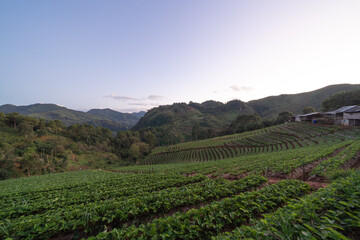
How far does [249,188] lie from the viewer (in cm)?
852

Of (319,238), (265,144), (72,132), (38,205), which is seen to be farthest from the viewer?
(72,132)

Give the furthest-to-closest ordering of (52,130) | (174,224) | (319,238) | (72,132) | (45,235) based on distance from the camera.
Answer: (72,132), (52,130), (45,235), (174,224), (319,238)

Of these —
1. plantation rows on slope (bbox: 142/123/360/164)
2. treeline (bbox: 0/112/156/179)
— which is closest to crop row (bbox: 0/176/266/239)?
plantation rows on slope (bbox: 142/123/360/164)

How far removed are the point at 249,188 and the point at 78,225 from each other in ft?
31.0

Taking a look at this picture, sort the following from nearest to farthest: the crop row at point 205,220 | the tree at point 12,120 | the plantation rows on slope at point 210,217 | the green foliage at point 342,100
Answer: the plantation rows on slope at point 210,217 < the crop row at point 205,220 < the green foliage at point 342,100 < the tree at point 12,120

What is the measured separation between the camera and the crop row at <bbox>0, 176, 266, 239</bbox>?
498 centimetres

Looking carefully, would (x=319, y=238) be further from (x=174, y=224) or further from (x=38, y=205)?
(x=38, y=205)

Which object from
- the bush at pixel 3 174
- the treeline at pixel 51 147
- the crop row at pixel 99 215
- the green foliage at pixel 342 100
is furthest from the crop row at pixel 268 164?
the green foliage at pixel 342 100

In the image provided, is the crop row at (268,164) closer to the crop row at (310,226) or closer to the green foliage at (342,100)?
the crop row at (310,226)

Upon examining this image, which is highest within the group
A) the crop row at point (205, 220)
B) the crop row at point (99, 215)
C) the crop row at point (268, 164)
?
the crop row at point (205, 220)

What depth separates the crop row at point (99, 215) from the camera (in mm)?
4984

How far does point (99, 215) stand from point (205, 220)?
5.12 m

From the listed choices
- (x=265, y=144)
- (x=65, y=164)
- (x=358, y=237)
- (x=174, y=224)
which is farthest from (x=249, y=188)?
(x=65, y=164)

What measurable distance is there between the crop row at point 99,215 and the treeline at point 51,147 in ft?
181
